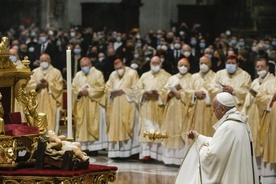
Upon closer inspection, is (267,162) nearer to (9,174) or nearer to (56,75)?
(56,75)

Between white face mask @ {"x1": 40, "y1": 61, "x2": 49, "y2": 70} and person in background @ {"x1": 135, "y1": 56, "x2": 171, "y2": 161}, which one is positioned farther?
white face mask @ {"x1": 40, "y1": 61, "x2": 49, "y2": 70}

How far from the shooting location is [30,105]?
27.1 feet

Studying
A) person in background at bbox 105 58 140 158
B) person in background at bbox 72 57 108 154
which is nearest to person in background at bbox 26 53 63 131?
person in background at bbox 72 57 108 154

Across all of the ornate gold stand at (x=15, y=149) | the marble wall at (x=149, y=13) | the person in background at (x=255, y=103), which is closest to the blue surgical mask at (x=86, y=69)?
the person in background at (x=255, y=103)

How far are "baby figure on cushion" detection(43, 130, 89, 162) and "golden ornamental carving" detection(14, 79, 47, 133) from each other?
35 cm

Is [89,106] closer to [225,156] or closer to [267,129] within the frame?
[267,129]

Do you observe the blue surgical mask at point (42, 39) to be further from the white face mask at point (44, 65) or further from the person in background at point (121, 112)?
the person in background at point (121, 112)

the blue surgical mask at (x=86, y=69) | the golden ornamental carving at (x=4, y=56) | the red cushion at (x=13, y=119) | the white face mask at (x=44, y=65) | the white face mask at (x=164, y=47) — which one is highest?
the white face mask at (x=164, y=47)

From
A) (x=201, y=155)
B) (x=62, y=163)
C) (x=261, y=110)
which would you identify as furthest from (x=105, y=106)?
(x=62, y=163)

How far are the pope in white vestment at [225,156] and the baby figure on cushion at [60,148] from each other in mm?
1429

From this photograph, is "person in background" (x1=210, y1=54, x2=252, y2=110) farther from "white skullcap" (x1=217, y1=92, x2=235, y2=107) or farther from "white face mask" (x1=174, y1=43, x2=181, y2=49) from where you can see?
"white face mask" (x1=174, y1=43, x2=181, y2=49)

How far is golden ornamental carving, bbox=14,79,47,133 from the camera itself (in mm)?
8250

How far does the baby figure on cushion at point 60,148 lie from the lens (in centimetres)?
766

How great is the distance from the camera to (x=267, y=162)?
14.8 meters
